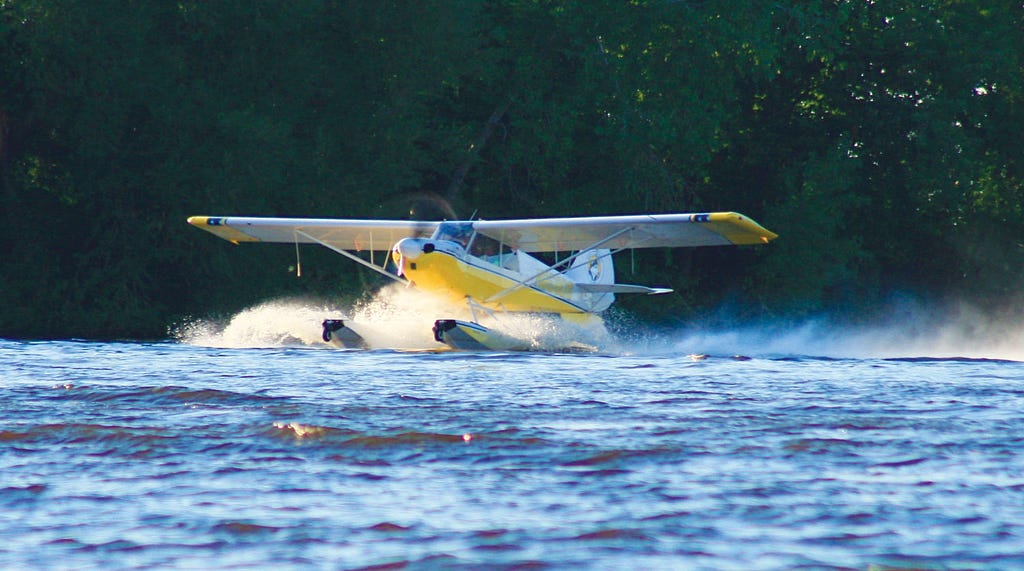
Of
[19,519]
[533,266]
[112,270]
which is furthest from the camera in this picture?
[112,270]

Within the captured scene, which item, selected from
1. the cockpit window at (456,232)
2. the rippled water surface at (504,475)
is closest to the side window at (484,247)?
the cockpit window at (456,232)

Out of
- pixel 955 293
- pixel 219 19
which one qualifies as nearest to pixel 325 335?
pixel 219 19

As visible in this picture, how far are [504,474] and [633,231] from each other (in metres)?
12.0

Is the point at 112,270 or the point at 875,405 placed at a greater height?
the point at 112,270

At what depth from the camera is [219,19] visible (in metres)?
25.2

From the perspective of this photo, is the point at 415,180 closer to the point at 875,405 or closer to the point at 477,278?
the point at 477,278

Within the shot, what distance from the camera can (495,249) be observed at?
17984 mm

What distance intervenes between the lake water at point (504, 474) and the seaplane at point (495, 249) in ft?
18.6

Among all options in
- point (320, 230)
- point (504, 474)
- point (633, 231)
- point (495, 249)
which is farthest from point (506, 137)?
point (504, 474)

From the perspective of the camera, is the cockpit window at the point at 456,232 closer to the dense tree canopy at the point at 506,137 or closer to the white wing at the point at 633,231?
the white wing at the point at 633,231

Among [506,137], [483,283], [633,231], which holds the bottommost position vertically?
[483,283]

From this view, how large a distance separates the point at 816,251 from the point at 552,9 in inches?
325

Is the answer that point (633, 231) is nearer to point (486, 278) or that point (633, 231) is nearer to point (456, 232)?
point (486, 278)

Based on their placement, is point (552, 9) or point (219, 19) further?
point (552, 9)
